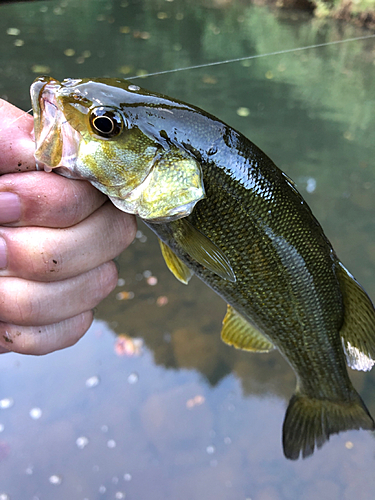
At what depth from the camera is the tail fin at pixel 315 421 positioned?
151 cm

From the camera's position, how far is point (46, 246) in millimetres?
1039

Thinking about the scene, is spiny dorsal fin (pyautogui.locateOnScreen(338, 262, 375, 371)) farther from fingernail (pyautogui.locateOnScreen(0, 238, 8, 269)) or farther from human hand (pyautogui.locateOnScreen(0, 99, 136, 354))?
fingernail (pyautogui.locateOnScreen(0, 238, 8, 269))

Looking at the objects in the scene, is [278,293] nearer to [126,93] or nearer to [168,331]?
[126,93]

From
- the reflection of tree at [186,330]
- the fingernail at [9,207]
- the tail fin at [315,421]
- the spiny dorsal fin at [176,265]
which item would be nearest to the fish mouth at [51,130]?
the fingernail at [9,207]

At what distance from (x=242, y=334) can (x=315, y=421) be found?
0.46 metres

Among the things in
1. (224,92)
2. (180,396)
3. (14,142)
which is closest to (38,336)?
(14,142)

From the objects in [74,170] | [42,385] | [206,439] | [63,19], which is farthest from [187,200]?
[63,19]

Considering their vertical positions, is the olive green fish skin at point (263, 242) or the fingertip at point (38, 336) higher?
the olive green fish skin at point (263, 242)

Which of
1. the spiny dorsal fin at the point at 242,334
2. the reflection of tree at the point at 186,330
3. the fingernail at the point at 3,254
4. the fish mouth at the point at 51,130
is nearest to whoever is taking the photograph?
the fish mouth at the point at 51,130

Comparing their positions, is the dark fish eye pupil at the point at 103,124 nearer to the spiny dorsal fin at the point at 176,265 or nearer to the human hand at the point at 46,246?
the human hand at the point at 46,246

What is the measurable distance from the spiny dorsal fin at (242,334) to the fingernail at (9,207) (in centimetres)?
82

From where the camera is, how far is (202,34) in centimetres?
755

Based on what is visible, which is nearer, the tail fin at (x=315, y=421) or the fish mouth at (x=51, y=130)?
the fish mouth at (x=51, y=130)

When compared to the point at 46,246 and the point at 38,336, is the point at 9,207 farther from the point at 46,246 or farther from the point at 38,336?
the point at 38,336
